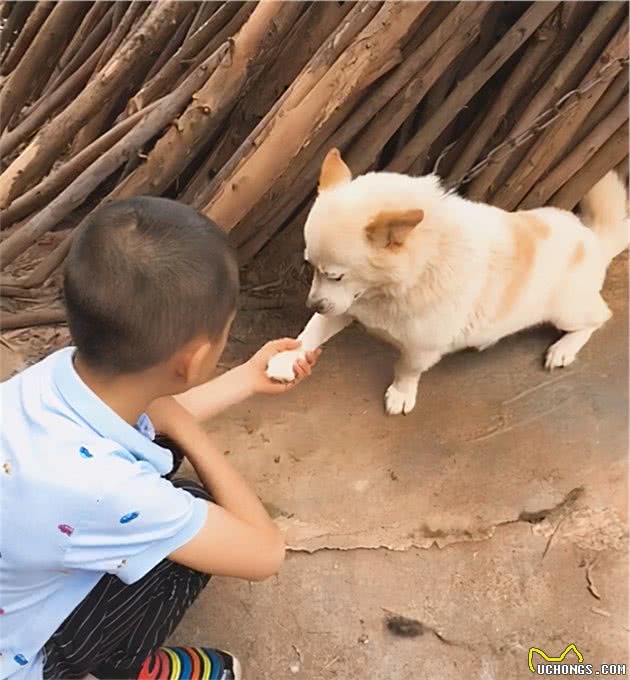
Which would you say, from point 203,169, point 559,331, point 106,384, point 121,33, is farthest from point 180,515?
point 121,33

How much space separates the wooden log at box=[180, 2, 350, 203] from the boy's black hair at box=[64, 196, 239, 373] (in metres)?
1.23

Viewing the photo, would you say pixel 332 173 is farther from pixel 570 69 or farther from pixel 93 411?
pixel 93 411

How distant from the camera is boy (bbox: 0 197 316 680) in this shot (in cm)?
124

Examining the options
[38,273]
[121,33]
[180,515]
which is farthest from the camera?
[121,33]

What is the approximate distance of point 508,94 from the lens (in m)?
2.66

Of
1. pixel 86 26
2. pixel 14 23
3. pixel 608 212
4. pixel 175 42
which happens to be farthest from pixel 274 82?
pixel 14 23

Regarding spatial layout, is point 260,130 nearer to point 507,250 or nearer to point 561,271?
point 507,250

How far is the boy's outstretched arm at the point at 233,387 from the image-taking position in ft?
6.22

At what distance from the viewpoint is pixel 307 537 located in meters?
2.27

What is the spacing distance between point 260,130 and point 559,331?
1360mm

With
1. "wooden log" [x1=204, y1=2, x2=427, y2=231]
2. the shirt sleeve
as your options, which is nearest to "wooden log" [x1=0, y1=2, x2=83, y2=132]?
"wooden log" [x1=204, y1=2, x2=427, y2=231]

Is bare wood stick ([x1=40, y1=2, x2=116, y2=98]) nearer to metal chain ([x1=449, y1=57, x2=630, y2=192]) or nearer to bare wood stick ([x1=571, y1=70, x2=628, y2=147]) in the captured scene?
metal chain ([x1=449, y1=57, x2=630, y2=192])

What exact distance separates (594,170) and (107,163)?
171 cm

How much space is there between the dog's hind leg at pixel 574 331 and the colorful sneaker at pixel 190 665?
5.07 feet
